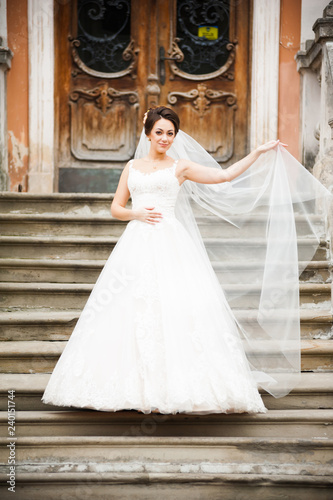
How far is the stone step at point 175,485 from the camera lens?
2.95 m

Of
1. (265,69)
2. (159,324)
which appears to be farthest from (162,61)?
(159,324)

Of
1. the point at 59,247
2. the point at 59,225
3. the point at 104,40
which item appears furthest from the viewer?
the point at 104,40

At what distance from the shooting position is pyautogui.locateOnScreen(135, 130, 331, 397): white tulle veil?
11.1 ft

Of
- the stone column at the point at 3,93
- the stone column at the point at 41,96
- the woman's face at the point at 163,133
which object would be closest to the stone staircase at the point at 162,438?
the woman's face at the point at 163,133

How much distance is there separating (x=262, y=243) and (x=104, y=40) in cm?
336

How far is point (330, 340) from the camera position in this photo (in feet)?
13.0

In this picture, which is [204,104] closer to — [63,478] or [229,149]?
[229,149]

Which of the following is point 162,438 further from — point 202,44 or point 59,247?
point 202,44

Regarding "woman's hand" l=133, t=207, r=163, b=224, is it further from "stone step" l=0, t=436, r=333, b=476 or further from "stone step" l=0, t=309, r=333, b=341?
"stone step" l=0, t=436, r=333, b=476

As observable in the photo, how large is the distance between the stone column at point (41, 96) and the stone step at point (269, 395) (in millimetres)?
2694

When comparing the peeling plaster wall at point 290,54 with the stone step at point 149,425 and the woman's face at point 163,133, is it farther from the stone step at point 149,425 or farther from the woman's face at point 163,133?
the stone step at point 149,425

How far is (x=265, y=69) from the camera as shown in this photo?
5.89 meters

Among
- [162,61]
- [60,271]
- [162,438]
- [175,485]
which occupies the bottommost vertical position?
[175,485]

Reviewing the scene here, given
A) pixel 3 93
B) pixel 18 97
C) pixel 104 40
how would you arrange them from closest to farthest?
pixel 3 93 → pixel 18 97 → pixel 104 40
